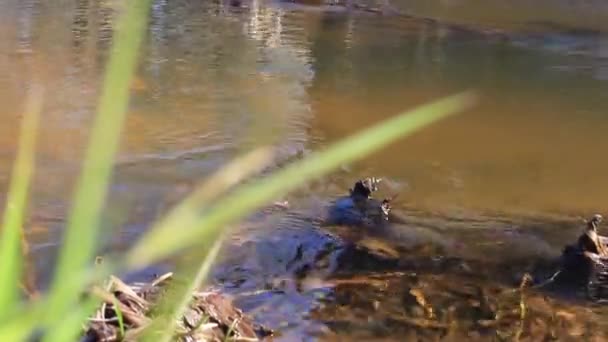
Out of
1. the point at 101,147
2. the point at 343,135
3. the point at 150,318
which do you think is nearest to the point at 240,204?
the point at 101,147

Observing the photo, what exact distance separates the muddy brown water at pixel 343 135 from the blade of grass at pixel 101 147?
0.44ft

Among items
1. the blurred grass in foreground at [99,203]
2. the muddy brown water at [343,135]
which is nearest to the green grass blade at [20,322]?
the blurred grass in foreground at [99,203]

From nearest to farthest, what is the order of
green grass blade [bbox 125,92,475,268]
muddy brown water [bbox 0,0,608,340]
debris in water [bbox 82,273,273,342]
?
green grass blade [bbox 125,92,475,268]
debris in water [bbox 82,273,273,342]
muddy brown water [bbox 0,0,608,340]

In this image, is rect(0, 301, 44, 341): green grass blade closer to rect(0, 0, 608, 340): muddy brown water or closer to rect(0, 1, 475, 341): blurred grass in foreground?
rect(0, 1, 475, 341): blurred grass in foreground

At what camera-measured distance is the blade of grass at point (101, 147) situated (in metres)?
0.63

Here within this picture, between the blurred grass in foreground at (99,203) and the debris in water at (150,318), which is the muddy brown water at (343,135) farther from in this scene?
the debris in water at (150,318)

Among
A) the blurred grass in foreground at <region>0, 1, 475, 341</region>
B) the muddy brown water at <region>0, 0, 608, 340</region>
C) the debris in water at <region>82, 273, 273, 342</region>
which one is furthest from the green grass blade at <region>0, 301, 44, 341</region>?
the debris in water at <region>82, 273, 273, 342</region>

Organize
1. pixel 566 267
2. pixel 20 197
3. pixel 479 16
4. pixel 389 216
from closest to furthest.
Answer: pixel 20 197 → pixel 566 267 → pixel 389 216 → pixel 479 16

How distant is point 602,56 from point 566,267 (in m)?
6.97

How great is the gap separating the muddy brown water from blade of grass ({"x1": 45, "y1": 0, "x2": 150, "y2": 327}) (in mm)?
133

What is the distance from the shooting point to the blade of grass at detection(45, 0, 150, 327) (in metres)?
0.63

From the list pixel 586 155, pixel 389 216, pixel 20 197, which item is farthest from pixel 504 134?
pixel 20 197

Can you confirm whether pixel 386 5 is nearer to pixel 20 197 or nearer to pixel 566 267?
pixel 566 267

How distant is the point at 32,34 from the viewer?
9.72 metres
